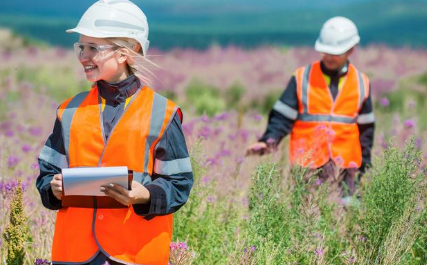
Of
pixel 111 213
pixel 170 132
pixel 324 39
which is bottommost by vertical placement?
pixel 111 213

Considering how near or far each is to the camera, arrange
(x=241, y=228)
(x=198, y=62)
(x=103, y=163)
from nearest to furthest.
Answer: (x=103, y=163), (x=241, y=228), (x=198, y=62)

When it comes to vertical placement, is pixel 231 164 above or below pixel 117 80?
below

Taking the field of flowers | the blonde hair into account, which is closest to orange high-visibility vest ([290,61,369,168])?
the field of flowers

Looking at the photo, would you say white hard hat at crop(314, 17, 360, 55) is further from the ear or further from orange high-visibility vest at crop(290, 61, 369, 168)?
the ear

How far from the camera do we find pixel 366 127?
6.57 m

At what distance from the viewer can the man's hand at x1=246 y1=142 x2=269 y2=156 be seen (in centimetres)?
619

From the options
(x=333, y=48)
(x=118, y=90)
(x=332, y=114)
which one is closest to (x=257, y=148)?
(x=332, y=114)

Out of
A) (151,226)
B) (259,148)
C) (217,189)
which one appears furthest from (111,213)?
(259,148)

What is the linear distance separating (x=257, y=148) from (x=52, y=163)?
2.74 meters

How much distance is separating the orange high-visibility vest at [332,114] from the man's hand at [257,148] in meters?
0.22

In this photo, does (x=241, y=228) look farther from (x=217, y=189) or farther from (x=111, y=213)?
(x=111, y=213)

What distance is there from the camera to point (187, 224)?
509 cm

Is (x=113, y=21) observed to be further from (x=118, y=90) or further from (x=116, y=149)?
(x=116, y=149)

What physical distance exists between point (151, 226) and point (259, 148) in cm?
270
